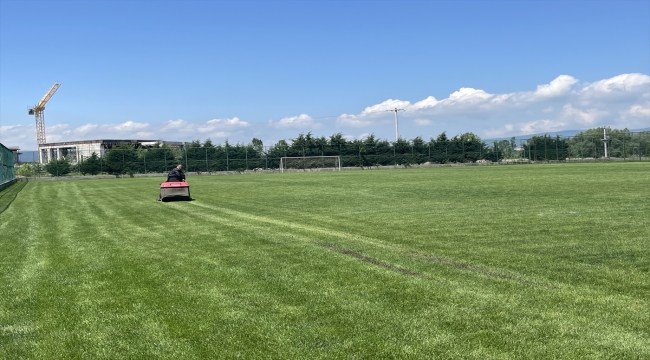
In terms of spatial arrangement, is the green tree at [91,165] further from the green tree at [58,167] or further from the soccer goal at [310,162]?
the soccer goal at [310,162]

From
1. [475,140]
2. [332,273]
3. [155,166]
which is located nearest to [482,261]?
[332,273]

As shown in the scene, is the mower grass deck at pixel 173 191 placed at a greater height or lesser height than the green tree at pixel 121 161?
lesser

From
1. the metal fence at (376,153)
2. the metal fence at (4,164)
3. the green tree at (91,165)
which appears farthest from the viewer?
the metal fence at (376,153)

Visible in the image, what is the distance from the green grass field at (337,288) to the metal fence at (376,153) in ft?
159

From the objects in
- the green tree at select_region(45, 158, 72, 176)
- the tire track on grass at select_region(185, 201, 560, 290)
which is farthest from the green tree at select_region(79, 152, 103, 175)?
the tire track on grass at select_region(185, 201, 560, 290)

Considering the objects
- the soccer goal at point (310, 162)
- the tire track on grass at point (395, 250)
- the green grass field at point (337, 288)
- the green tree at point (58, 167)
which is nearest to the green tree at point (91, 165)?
the green tree at point (58, 167)

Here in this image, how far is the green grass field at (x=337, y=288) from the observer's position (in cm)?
488

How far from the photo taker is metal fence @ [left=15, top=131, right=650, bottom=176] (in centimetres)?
6006

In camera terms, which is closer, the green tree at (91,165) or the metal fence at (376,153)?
the green tree at (91,165)

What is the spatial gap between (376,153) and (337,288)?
63.9m

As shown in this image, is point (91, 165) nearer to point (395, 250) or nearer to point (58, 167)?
point (58, 167)

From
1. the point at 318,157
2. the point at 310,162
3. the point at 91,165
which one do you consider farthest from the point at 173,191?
the point at 318,157

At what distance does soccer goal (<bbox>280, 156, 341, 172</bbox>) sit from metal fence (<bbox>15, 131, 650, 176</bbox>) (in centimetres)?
29

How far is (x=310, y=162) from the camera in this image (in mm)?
68000
